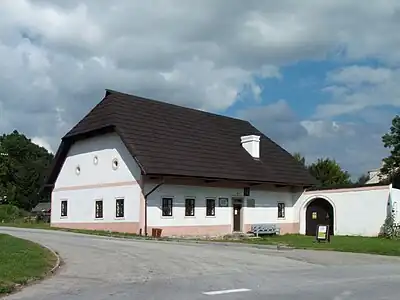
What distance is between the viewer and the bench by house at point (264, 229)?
41.9m

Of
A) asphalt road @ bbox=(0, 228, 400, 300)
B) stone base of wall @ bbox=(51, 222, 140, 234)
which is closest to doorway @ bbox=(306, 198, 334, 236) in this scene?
stone base of wall @ bbox=(51, 222, 140, 234)

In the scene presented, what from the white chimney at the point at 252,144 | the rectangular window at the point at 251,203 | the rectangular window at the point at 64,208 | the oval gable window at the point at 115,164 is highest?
the white chimney at the point at 252,144

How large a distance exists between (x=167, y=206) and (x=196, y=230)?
2.87m

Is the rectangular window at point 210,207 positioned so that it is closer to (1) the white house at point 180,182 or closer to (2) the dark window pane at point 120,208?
(1) the white house at point 180,182

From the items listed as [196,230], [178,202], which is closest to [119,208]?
[178,202]

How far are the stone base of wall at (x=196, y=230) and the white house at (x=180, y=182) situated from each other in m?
0.07

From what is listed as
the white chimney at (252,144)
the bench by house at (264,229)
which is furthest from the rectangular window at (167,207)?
the white chimney at (252,144)

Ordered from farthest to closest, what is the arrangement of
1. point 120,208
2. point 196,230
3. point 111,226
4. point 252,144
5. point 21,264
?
point 252,144 < point 196,230 < point 111,226 < point 120,208 < point 21,264

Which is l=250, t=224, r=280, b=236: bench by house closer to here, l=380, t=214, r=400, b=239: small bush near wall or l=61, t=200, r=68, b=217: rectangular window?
l=380, t=214, r=400, b=239: small bush near wall

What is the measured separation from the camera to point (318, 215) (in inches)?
1805

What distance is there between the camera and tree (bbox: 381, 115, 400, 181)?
68938 millimetres

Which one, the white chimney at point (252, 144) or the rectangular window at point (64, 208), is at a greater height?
the white chimney at point (252, 144)

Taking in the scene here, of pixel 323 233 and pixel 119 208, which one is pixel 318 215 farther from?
pixel 119 208

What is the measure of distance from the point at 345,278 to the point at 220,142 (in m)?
28.7
